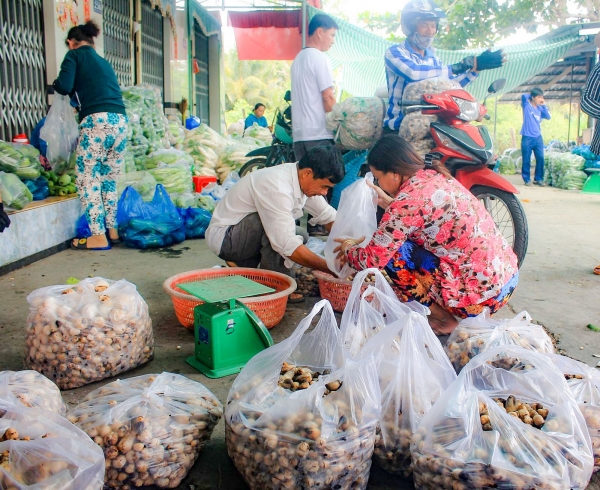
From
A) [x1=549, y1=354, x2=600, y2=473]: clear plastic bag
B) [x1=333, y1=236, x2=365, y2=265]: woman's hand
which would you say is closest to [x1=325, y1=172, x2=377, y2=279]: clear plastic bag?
[x1=333, y1=236, x2=365, y2=265]: woman's hand

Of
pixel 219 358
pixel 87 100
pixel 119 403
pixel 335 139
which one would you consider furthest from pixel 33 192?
pixel 119 403

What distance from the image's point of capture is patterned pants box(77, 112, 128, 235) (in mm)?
4418

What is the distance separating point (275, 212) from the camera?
→ 2.94 meters

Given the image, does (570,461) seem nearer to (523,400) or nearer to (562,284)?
(523,400)

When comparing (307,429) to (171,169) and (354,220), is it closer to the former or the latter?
(354,220)

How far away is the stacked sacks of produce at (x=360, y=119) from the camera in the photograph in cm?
444

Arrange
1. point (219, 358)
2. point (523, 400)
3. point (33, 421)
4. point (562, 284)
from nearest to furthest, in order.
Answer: point (33, 421) < point (523, 400) < point (219, 358) < point (562, 284)

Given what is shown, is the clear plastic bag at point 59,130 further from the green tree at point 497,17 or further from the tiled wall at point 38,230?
the green tree at point 497,17

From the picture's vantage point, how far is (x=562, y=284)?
3.79m

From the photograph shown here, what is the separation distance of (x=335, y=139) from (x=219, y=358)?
2.88 m

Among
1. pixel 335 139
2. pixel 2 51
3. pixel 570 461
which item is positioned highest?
pixel 2 51

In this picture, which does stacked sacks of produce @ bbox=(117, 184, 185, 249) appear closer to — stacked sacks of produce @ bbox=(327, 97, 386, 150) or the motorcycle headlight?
stacked sacks of produce @ bbox=(327, 97, 386, 150)

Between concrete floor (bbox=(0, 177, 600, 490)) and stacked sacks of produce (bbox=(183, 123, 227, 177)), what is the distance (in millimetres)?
3060

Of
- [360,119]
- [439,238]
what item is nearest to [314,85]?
[360,119]
